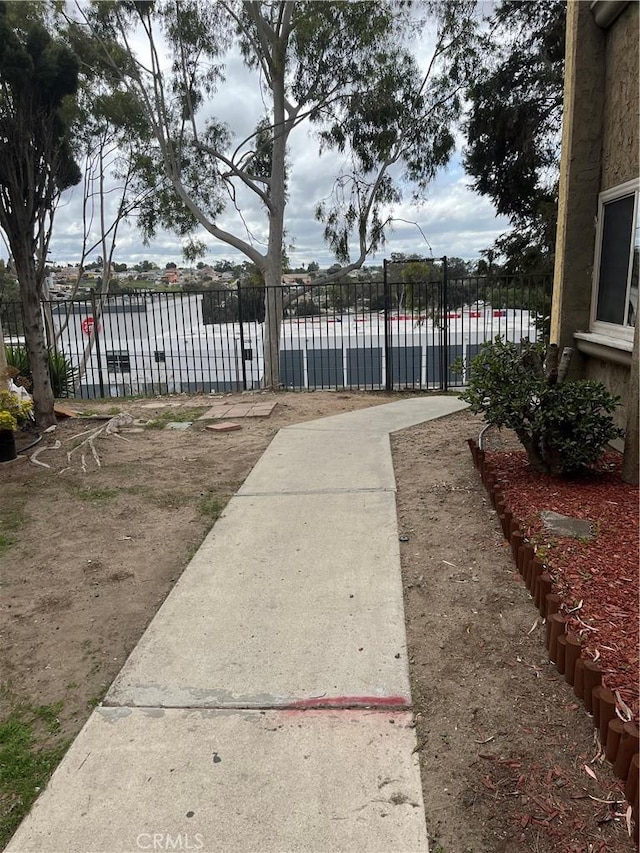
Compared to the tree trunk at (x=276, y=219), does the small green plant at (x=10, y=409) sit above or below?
below

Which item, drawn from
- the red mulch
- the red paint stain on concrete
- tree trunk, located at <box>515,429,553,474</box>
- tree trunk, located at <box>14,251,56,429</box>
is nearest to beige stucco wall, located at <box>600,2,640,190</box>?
tree trunk, located at <box>515,429,553,474</box>

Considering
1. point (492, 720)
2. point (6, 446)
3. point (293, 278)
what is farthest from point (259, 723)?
point (293, 278)

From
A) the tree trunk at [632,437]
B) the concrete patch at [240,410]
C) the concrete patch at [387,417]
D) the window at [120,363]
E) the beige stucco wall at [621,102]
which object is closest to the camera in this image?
the tree trunk at [632,437]

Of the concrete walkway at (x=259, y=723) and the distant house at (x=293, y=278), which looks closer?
the concrete walkway at (x=259, y=723)

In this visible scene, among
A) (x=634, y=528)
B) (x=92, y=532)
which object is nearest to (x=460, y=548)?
(x=634, y=528)

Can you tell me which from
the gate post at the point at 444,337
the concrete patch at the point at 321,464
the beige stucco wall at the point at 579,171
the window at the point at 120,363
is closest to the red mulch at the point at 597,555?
the concrete patch at the point at 321,464

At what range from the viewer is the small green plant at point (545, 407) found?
175 inches

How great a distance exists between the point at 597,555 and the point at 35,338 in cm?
707

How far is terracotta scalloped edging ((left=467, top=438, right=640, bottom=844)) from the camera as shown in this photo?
6.50 feet

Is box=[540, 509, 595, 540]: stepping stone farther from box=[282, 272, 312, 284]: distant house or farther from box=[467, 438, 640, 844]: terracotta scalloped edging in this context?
box=[282, 272, 312, 284]: distant house

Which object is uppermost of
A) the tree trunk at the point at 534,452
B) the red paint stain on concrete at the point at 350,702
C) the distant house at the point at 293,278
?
the distant house at the point at 293,278

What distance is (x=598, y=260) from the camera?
5.85 meters

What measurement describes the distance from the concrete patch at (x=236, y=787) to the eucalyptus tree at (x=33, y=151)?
21.2 feet

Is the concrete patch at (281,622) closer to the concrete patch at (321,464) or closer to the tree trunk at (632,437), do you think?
the concrete patch at (321,464)
